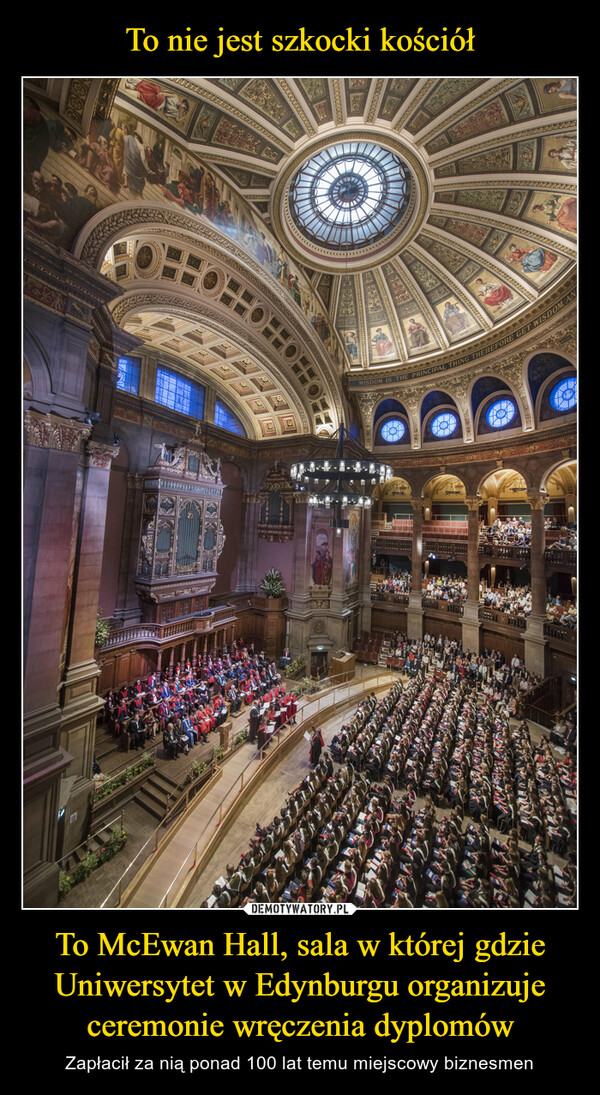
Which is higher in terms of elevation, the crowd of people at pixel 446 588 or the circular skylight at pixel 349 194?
the circular skylight at pixel 349 194

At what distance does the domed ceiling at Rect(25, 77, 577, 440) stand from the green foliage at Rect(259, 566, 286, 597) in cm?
772

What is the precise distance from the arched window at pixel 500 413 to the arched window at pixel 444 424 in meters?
1.75

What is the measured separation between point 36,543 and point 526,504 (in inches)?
992

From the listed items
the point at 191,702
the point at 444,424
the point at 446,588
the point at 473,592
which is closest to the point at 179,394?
the point at 191,702

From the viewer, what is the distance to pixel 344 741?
11.1m

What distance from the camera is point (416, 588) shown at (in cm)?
2120

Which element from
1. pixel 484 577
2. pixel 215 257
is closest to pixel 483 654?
pixel 484 577

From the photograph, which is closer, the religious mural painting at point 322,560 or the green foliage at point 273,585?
the green foliage at point 273,585

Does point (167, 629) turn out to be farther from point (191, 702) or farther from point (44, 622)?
point (44, 622)

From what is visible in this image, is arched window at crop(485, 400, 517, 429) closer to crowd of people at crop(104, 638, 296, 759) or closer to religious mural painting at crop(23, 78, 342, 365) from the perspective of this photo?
religious mural painting at crop(23, 78, 342, 365)

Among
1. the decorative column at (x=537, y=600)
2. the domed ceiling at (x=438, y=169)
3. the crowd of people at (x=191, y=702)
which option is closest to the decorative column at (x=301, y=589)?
the crowd of people at (x=191, y=702)

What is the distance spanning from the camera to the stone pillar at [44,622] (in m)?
6.17

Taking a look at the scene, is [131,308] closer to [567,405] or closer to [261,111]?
[261,111]

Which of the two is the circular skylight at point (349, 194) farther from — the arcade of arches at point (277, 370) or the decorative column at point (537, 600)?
the decorative column at point (537, 600)
